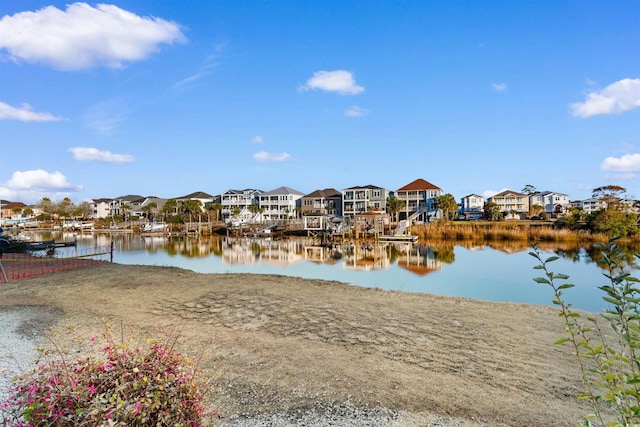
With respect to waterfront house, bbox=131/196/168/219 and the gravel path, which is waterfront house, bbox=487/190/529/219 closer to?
waterfront house, bbox=131/196/168/219

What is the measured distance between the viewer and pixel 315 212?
7344 centimetres

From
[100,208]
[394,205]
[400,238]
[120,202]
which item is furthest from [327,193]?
[100,208]

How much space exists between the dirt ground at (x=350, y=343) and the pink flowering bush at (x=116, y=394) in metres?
1.64

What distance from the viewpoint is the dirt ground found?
179 inches

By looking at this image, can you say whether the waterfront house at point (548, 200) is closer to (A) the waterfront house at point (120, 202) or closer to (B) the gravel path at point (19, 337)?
(B) the gravel path at point (19, 337)

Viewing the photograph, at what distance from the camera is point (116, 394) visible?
2.48 m

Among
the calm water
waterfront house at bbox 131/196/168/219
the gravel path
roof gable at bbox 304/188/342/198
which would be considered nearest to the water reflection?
the calm water

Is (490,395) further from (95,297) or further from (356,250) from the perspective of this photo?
(356,250)

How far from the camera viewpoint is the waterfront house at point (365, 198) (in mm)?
68312

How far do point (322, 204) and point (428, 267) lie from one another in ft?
166

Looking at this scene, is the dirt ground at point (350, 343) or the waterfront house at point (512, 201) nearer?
the dirt ground at point (350, 343)

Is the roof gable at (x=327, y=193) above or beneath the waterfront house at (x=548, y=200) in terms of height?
above

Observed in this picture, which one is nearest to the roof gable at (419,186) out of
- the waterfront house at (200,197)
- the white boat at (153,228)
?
the white boat at (153,228)

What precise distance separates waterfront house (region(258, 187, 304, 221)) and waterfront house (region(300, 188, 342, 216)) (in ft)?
10.3
